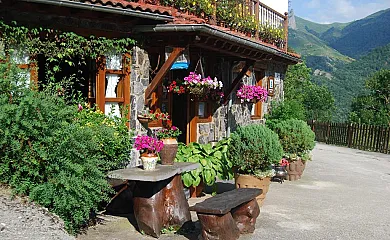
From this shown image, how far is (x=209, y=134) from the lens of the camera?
444 inches

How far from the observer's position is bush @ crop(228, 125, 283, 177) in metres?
7.88

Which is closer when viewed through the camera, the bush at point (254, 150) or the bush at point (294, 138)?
the bush at point (254, 150)

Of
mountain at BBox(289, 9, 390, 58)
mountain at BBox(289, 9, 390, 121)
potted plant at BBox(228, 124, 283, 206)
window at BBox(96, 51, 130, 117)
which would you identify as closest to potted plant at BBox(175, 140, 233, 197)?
potted plant at BBox(228, 124, 283, 206)

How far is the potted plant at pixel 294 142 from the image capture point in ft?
35.1

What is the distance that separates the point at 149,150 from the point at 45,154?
5.00ft

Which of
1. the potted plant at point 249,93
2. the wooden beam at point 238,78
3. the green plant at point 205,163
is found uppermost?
the wooden beam at point 238,78

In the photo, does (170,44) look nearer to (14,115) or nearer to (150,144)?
(150,144)

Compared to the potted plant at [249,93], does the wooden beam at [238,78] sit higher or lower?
higher

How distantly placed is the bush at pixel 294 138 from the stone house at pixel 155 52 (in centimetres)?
164

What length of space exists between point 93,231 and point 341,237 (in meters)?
3.48

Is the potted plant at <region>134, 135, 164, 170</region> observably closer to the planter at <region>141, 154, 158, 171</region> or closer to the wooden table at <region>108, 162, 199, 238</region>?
the planter at <region>141, 154, 158, 171</region>

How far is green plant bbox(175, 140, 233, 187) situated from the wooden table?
58.8 inches

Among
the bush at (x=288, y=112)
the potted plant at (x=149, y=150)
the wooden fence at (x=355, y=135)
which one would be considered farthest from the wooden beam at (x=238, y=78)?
the wooden fence at (x=355, y=135)

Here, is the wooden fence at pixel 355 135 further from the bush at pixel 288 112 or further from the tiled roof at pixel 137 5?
the tiled roof at pixel 137 5
